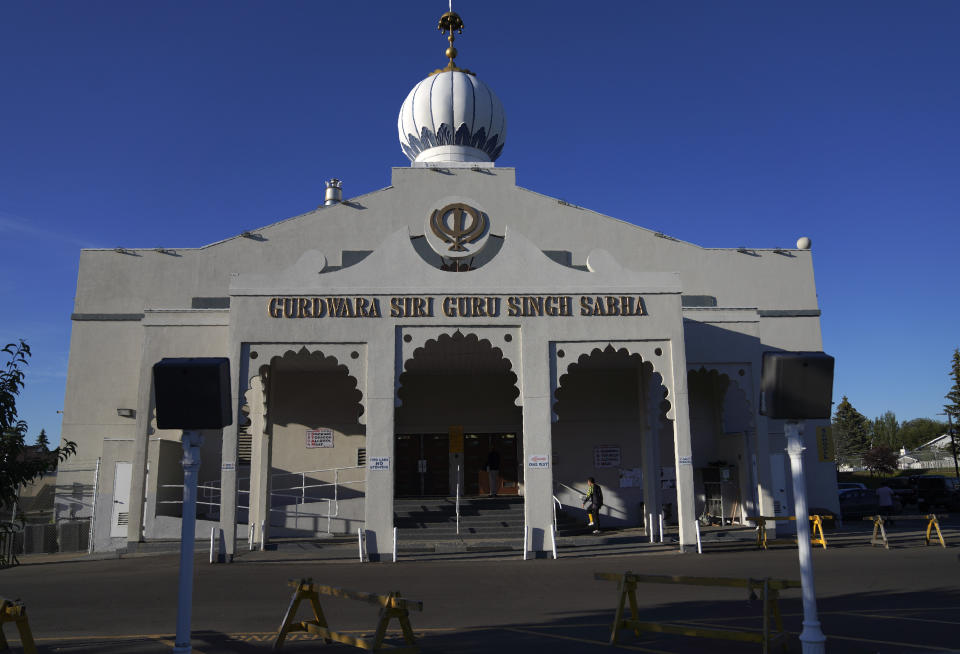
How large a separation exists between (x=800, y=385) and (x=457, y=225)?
12.3 meters

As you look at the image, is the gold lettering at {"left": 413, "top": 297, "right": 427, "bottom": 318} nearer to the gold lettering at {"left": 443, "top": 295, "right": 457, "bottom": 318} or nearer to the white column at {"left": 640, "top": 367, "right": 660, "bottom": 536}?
the gold lettering at {"left": 443, "top": 295, "right": 457, "bottom": 318}

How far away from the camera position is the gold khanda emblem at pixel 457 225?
18719 mm

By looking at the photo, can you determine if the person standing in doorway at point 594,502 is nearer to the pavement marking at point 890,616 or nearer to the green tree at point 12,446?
the pavement marking at point 890,616

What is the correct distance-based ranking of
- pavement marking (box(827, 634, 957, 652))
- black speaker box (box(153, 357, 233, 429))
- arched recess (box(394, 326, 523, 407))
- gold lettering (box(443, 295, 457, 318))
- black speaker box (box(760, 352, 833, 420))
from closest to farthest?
black speaker box (box(153, 357, 233, 429)) → black speaker box (box(760, 352, 833, 420)) → pavement marking (box(827, 634, 957, 652)) → arched recess (box(394, 326, 523, 407)) → gold lettering (box(443, 295, 457, 318))

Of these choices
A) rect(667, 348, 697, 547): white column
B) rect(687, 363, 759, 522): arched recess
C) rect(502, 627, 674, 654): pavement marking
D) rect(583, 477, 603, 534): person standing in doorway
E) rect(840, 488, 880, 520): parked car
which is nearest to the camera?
rect(502, 627, 674, 654): pavement marking

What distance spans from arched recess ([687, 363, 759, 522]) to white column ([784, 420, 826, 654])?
16.5 metres

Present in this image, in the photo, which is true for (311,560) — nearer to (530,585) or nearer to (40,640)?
(530,585)

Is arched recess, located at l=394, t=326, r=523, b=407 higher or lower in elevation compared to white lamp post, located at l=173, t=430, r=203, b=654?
higher

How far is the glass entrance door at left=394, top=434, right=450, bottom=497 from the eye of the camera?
2488 centimetres

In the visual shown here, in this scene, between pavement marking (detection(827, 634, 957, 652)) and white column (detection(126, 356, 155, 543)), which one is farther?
white column (detection(126, 356, 155, 543))

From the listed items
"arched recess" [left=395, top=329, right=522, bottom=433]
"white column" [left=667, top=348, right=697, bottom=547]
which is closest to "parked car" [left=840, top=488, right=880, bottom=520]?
"arched recess" [left=395, top=329, right=522, bottom=433]

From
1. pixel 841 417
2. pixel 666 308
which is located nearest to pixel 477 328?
pixel 666 308

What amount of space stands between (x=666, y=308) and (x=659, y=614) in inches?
389

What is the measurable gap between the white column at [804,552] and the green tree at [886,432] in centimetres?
10282
